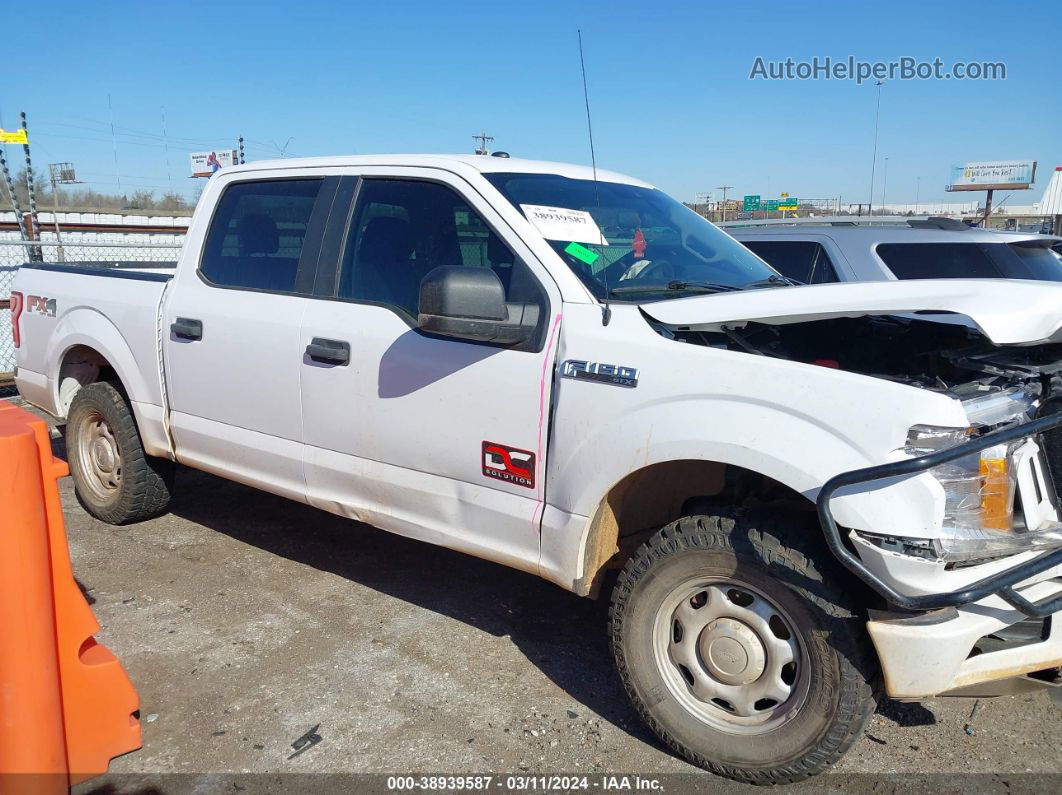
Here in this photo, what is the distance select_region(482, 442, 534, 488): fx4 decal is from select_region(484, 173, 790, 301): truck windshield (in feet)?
2.17

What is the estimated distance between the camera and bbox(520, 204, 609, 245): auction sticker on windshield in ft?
11.2

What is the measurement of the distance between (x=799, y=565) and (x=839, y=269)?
4.14m

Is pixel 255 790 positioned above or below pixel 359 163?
below

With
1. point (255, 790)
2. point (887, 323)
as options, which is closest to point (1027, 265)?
point (887, 323)

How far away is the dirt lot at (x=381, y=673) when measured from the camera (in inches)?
122

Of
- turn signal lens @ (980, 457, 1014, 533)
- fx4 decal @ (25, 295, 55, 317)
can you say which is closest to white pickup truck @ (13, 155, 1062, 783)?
turn signal lens @ (980, 457, 1014, 533)

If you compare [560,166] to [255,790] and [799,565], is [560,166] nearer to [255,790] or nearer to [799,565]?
[799,565]

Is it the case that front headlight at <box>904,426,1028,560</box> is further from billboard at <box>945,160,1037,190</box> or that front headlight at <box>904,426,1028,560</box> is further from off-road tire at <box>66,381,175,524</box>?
billboard at <box>945,160,1037,190</box>

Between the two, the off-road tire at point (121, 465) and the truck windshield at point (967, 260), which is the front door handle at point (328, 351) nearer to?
the off-road tire at point (121, 465)

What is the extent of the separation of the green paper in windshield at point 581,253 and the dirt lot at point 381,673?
170 cm

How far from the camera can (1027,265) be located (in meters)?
6.01

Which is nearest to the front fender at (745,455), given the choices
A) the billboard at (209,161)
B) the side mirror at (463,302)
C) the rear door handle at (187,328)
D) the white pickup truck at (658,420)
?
the white pickup truck at (658,420)

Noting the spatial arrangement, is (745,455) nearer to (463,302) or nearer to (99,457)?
(463,302)

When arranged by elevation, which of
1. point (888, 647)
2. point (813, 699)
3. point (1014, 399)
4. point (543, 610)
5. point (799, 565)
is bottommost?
point (543, 610)
